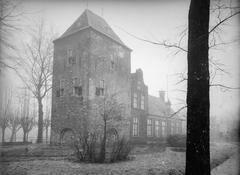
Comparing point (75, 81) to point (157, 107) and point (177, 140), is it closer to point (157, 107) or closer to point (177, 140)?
point (177, 140)

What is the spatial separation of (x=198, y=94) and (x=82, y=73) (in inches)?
693

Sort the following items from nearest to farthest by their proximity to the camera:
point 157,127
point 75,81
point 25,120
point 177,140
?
1. point 177,140
2. point 75,81
3. point 25,120
4. point 157,127

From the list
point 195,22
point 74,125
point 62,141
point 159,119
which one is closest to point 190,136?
point 195,22

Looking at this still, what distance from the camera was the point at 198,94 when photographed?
445cm

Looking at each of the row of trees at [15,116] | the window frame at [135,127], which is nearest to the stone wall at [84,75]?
the window frame at [135,127]

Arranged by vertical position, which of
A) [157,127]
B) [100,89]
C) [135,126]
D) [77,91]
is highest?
[100,89]

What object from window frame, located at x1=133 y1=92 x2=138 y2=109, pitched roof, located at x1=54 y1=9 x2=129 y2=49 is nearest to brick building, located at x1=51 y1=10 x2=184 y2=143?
pitched roof, located at x1=54 y1=9 x2=129 y2=49

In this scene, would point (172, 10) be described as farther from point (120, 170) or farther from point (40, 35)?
point (40, 35)

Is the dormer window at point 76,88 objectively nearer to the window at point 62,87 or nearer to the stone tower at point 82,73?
the stone tower at point 82,73

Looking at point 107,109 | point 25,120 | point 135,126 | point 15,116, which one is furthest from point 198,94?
point 15,116

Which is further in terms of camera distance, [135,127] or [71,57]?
[135,127]

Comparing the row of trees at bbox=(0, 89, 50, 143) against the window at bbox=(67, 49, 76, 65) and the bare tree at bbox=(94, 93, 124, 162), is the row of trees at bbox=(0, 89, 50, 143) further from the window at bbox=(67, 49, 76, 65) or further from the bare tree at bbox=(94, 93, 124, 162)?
the bare tree at bbox=(94, 93, 124, 162)

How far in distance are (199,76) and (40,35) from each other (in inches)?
1010

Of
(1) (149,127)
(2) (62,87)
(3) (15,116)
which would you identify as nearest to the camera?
(2) (62,87)
